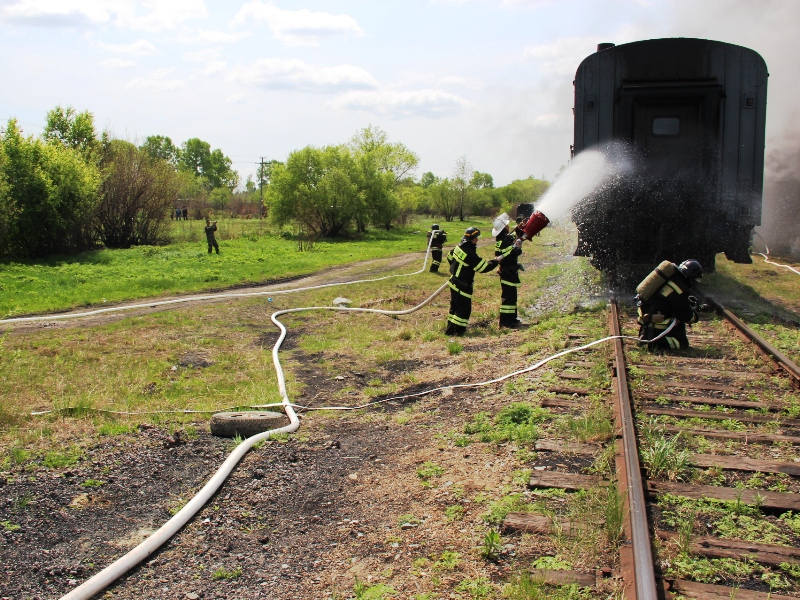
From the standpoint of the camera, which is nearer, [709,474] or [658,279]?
[709,474]

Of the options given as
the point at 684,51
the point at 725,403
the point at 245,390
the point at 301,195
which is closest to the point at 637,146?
the point at 684,51

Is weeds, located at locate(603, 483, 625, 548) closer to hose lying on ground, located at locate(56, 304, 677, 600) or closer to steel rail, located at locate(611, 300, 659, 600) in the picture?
steel rail, located at locate(611, 300, 659, 600)

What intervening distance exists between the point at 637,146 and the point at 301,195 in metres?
30.3

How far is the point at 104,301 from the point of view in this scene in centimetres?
1505

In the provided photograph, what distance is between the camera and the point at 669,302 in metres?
8.09

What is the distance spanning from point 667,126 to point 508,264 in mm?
3470

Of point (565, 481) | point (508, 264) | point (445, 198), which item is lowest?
point (565, 481)

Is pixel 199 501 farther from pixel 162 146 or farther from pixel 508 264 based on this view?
pixel 162 146

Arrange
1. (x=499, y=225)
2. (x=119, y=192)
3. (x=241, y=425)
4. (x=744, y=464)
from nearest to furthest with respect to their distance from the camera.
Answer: (x=744, y=464) → (x=241, y=425) → (x=499, y=225) → (x=119, y=192)

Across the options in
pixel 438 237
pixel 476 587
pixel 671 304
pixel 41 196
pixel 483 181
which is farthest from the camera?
pixel 483 181

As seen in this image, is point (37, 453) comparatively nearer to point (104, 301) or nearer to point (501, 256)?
point (501, 256)

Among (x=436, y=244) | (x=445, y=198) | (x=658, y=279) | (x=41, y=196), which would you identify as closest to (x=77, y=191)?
(x=41, y=196)

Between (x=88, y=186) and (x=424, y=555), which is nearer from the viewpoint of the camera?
(x=424, y=555)

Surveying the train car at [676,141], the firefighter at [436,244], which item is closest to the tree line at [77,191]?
the firefighter at [436,244]
